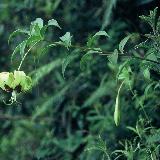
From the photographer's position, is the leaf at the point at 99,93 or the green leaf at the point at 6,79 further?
the leaf at the point at 99,93

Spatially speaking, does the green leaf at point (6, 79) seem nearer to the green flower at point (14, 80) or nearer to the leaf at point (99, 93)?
the green flower at point (14, 80)

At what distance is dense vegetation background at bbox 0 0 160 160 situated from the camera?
9.82 ft

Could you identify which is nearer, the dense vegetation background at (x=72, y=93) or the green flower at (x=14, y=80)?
the green flower at (x=14, y=80)

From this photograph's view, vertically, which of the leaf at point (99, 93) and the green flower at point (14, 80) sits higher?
the leaf at point (99, 93)

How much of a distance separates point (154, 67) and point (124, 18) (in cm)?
166

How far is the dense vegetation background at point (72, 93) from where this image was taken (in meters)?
2.99

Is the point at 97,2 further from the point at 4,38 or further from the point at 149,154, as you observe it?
the point at 149,154

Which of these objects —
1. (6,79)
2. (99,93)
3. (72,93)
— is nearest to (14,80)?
(6,79)

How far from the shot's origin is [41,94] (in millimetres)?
4074

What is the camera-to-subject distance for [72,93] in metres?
3.58

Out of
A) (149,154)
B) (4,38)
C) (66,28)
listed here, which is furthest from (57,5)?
(149,154)

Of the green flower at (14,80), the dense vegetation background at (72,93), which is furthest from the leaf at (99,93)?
the green flower at (14,80)

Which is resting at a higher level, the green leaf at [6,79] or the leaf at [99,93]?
the leaf at [99,93]

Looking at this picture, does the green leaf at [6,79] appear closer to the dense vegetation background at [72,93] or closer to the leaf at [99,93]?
the dense vegetation background at [72,93]
